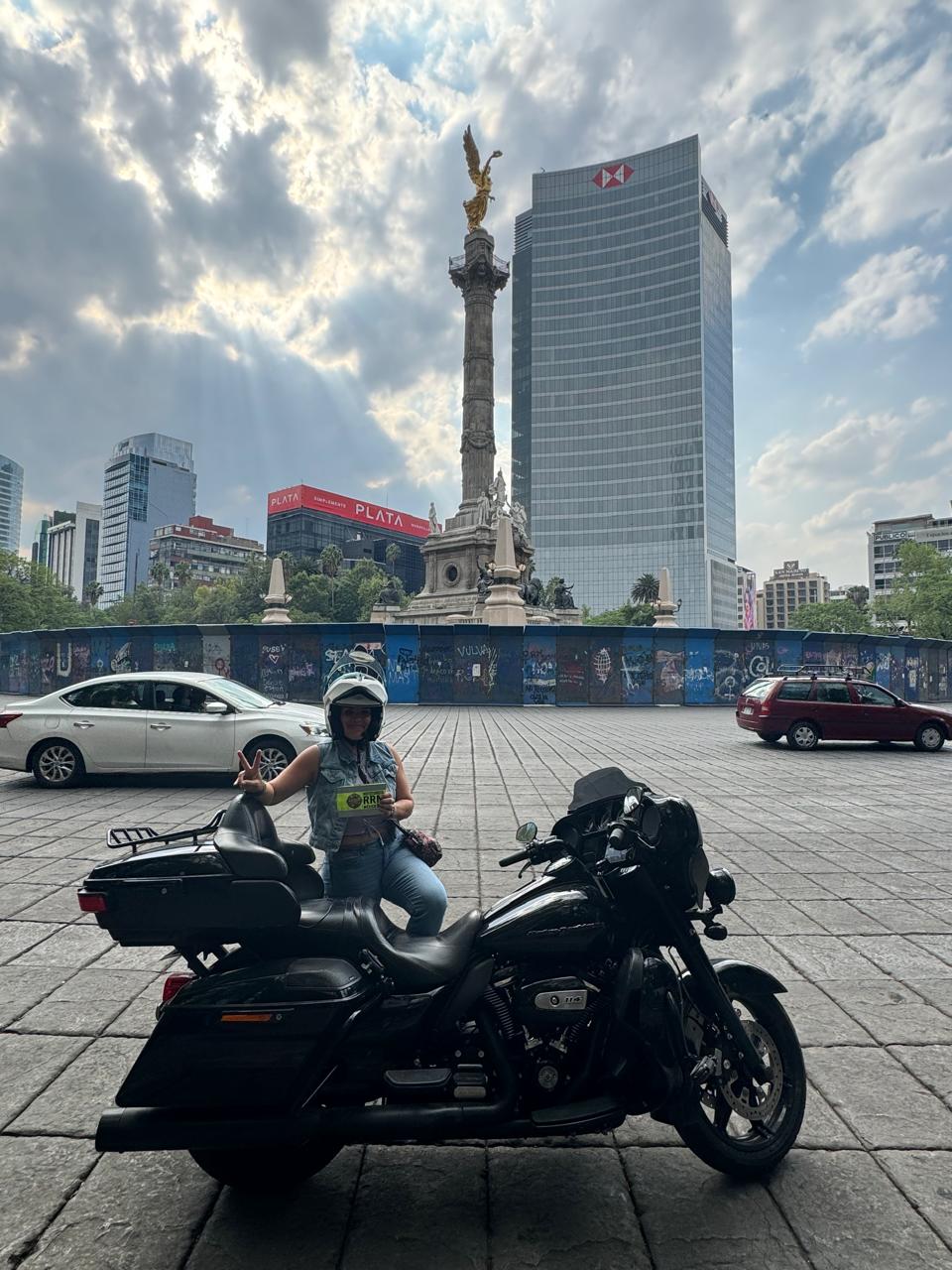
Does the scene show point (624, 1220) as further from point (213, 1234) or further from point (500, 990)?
point (213, 1234)

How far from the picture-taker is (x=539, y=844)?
251cm

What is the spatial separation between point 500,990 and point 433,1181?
74 centimetres

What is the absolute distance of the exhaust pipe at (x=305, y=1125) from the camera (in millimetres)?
2066

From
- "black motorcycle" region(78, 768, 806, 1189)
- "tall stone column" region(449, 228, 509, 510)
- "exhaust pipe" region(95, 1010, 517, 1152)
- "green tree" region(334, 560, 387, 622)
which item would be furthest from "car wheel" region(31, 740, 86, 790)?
"green tree" region(334, 560, 387, 622)

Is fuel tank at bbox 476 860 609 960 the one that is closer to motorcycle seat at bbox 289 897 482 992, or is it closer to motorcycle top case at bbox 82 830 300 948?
motorcycle seat at bbox 289 897 482 992

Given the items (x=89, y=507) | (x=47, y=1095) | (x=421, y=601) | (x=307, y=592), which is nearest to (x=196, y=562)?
(x=89, y=507)

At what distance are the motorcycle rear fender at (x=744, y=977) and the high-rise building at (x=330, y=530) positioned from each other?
125934 mm

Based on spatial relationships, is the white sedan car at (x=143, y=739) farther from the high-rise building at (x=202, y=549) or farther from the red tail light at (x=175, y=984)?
the high-rise building at (x=202, y=549)

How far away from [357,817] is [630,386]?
128 m

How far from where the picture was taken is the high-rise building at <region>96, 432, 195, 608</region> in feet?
559

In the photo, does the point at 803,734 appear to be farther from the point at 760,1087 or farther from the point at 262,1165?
the point at 262,1165

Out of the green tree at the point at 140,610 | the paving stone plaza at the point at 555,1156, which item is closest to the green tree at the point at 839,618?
the paving stone plaza at the point at 555,1156

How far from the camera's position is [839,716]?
14.2 m

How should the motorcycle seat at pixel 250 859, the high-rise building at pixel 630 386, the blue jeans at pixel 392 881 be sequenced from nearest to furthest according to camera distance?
1. the motorcycle seat at pixel 250 859
2. the blue jeans at pixel 392 881
3. the high-rise building at pixel 630 386
